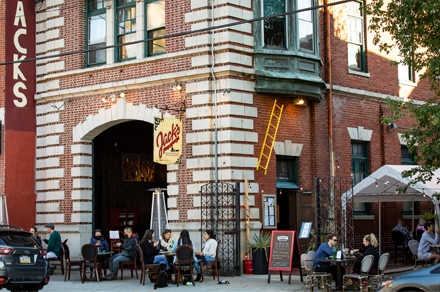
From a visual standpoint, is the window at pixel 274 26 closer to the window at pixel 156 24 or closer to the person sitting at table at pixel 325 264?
the window at pixel 156 24

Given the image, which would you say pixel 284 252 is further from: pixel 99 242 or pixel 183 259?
pixel 99 242

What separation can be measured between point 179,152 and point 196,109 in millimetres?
1366

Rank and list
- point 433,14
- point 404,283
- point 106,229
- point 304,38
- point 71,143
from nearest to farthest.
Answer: point 404,283 → point 433,14 → point 304,38 → point 71,143 → point 106,229

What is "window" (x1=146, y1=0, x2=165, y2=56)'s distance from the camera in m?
18.0

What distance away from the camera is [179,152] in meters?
16.3

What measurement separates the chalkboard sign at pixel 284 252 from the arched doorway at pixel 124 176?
7.48 m

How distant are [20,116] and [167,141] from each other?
21.3 ft

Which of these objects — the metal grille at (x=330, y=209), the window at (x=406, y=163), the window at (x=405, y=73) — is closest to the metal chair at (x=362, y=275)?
the metal grille at (x=330, y=209)

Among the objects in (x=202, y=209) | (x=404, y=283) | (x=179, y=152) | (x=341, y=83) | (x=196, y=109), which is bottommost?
(x=404, y=283)

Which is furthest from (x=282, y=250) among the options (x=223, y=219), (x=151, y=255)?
(x=151, y=255)

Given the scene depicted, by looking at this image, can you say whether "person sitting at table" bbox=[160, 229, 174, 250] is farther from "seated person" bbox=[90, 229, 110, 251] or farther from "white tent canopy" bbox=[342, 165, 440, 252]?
"white tent canopy" bbox=[342, 165, 440, 252]

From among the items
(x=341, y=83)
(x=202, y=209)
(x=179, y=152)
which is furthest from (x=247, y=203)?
(x=341, y=83)

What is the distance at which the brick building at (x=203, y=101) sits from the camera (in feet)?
54.4

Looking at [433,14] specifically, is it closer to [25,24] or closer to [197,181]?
[197,181]
